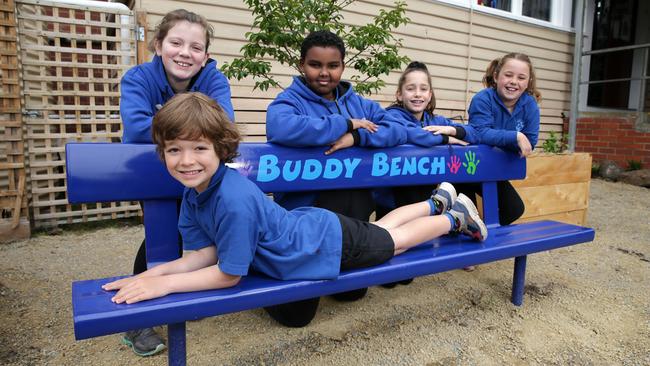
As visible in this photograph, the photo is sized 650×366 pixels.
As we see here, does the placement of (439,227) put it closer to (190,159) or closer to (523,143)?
(523,143)

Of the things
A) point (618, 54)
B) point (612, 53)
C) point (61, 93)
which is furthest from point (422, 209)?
point (618, 54)

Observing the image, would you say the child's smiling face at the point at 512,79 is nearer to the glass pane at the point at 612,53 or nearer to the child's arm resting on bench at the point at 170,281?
the child's arm resting on bench at the point at 170,281

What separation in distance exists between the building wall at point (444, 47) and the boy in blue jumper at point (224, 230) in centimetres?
339

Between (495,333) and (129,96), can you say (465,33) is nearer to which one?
(495,333)

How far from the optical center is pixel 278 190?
2.11 m

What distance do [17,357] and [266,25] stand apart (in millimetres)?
2917

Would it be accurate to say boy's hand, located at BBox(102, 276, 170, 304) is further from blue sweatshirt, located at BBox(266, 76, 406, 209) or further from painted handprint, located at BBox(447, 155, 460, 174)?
painted handprint, located at BBox(447, 155, 460, 174)

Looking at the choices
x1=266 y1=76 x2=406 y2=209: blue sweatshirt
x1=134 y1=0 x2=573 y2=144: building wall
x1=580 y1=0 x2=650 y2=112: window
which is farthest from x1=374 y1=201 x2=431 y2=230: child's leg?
x1=580 y1=0 x2=650 y2=112: window

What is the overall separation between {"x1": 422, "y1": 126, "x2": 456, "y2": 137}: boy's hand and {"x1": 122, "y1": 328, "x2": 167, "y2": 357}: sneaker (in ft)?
5.97

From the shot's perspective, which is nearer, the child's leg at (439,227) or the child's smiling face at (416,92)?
the child's leg at (439,227)

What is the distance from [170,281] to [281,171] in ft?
2.49

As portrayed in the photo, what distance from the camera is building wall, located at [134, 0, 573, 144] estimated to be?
504 cm

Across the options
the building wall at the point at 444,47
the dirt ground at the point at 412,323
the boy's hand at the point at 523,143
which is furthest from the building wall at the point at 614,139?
the boy's hand at the point at 523,143

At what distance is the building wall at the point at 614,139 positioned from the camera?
7395mm
